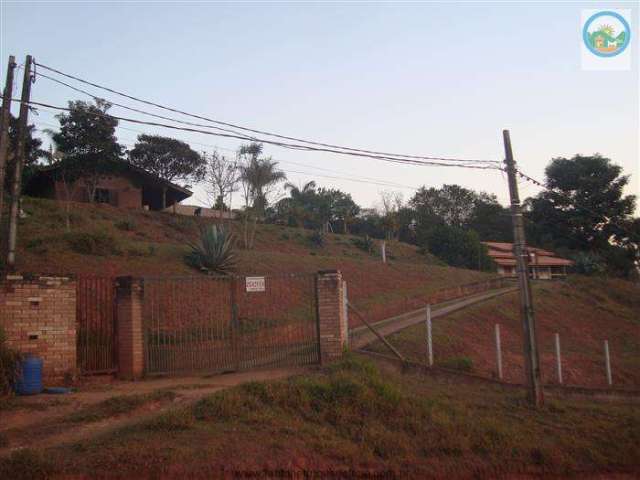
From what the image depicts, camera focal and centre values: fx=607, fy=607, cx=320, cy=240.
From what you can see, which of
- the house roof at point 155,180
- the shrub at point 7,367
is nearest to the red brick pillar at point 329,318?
the shrub at point 7,367

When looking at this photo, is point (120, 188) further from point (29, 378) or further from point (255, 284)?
point (29, 378)

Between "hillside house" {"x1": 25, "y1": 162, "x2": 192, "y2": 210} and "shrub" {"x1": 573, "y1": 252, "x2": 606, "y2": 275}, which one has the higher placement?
"hillside house" {"x1": 25, "y1": 162, "x2": 192, "y2": 210}

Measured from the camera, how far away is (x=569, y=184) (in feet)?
155

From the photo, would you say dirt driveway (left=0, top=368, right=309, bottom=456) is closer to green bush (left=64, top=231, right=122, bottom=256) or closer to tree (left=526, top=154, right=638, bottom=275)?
green bush (left=64, top=231, right=122, bottom=256)

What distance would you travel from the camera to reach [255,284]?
1188 centimetres

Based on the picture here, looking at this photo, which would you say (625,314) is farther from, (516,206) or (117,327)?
(117,327)

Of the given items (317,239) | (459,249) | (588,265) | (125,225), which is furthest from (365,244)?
(125,225)

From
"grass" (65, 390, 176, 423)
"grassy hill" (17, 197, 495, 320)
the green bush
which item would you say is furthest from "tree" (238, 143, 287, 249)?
"grass" (65, 390, 176, 423)

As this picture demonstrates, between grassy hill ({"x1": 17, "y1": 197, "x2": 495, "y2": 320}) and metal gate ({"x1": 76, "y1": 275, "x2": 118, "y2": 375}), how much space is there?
348 cm

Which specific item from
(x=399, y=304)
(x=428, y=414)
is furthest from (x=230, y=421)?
(x=399, y=304)

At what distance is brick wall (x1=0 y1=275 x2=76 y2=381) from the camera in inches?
406

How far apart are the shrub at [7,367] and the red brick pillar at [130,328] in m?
1.97

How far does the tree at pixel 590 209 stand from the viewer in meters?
46.1

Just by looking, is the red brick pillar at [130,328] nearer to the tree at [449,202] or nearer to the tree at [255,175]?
the tree at [255,175]
